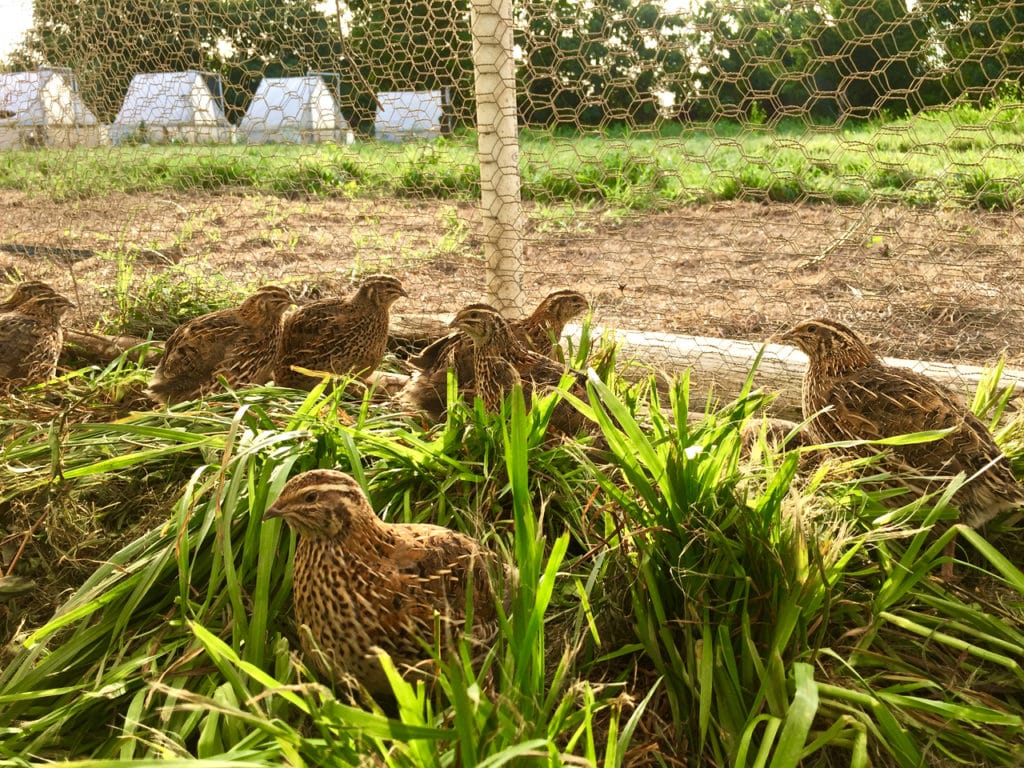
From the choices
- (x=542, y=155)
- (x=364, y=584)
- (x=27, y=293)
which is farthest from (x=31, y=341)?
(x=364, y=584)

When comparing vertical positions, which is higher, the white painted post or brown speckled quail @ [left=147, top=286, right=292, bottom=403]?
the white painted post

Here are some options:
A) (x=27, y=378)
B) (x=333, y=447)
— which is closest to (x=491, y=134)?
(x=333, y=447)

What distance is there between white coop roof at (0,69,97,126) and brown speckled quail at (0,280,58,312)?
6.99ft

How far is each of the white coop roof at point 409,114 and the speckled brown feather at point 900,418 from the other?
247cm

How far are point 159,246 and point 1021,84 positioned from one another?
5.84 metres

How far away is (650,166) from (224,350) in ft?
8.63

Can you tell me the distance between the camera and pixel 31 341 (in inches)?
172

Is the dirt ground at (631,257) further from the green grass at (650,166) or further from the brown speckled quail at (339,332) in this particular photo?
the brown speckled quail at (339,332)

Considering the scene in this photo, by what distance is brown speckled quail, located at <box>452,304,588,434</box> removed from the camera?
11.5 ft

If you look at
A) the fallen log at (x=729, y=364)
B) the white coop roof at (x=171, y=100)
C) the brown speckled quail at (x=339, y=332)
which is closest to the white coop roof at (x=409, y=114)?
the brown speckled quail at (x=339, y=332)

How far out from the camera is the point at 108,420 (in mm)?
3762

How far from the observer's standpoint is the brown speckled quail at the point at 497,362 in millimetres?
3490

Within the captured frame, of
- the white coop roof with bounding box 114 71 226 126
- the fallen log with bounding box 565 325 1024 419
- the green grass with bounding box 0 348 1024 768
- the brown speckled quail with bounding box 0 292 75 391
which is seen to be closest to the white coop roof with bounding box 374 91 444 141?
the white coop roof with bounding box 114 71 226 126

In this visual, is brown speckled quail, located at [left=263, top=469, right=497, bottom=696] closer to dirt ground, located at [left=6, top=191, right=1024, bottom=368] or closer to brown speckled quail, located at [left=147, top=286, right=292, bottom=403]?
brown speckled quail, located at [left=147, top=286, right=292, bottom=403]
